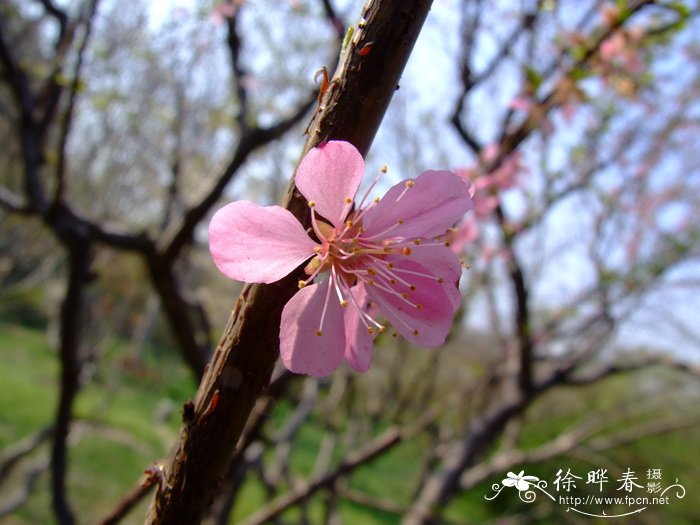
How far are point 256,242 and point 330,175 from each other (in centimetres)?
10

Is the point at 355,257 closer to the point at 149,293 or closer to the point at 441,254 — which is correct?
the point at 441,254

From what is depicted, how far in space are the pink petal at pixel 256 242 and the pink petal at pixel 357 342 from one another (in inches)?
4.0

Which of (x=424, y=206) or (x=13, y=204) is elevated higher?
(x=13, y=204)

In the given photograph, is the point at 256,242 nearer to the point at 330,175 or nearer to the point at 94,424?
the point at 330,175

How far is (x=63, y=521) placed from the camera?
78.4 inches

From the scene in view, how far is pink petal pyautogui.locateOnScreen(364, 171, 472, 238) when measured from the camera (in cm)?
56

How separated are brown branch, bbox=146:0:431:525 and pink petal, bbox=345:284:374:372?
0.30 feet

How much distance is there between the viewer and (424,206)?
1.90ft

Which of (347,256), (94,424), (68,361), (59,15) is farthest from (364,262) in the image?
(94,424)

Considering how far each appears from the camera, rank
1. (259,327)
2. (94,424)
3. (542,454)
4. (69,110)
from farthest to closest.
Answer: (94,424) < (542,454) < (69,110) < (259,327)

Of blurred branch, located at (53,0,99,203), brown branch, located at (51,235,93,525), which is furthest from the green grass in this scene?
blurred branch, located at (53,0,99,203)

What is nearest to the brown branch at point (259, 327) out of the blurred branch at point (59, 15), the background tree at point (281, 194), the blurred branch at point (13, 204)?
the background tree at point (281, 194)

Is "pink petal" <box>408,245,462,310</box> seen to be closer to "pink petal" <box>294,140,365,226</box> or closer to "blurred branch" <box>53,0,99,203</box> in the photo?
"pink petal" <box>294,140,365,226</box>

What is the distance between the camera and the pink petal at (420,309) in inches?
23.3
